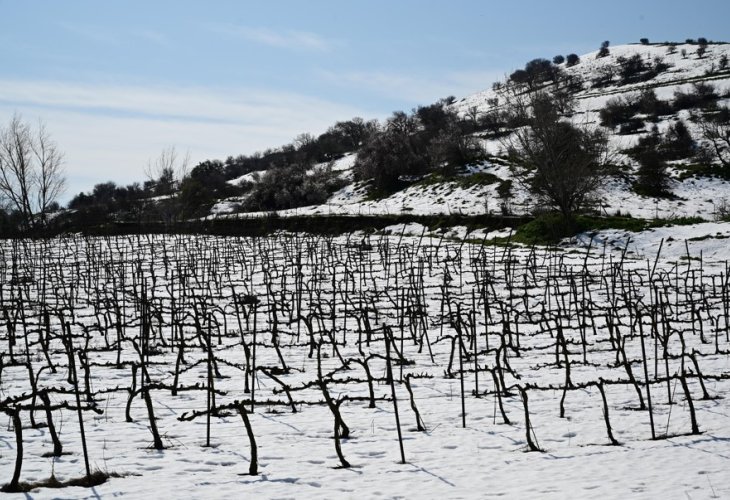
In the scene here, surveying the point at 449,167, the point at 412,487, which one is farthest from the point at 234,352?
the point at 449,167

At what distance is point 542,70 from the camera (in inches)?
3782

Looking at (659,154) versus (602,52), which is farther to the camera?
(602,52)

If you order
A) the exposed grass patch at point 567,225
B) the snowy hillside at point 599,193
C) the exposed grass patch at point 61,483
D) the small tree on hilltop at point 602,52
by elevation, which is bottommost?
the exposed grass patch at point 61,483

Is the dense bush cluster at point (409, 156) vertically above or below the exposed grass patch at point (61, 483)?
above

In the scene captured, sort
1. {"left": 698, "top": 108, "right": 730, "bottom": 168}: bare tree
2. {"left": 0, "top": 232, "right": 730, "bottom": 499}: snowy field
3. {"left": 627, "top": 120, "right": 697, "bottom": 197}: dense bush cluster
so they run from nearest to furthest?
{"left": 0, "top": 232, "right": 730, "bottom": 499}: snowy field → {"left": 627, "top": 120, "right": 697, "bottom": 197}: dense bush cluster → {"left": 698, "top": 108, "right": 730, "bottom": 168}: bare tree

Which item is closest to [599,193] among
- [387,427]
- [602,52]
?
[387,427]

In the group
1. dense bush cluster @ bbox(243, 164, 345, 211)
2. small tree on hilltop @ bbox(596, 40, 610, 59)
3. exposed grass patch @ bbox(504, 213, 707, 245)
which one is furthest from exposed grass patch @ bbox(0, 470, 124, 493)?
small tree on hilltop @ bbox(596, 40, 610, 59)

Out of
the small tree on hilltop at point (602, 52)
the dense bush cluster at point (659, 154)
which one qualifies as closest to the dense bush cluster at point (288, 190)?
the dense bush cluster at point (659, 154)

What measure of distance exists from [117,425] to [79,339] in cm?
618

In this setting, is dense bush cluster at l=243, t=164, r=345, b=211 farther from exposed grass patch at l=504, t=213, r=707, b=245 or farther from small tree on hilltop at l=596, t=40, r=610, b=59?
small tree on hilltop at l=596, t=40, r=610, b=59

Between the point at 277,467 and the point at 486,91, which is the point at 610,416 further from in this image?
the point at 486,91

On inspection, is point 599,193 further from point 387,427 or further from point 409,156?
point 387,427

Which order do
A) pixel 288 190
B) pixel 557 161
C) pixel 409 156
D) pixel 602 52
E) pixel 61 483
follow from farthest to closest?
pixel 602 52 < pixel 288 190 < pixel 409 156 < pixel 557 161 < pixel 61 483

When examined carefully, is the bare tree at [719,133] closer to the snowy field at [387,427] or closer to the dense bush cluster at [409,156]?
the dense bush cluster at [409,156]
